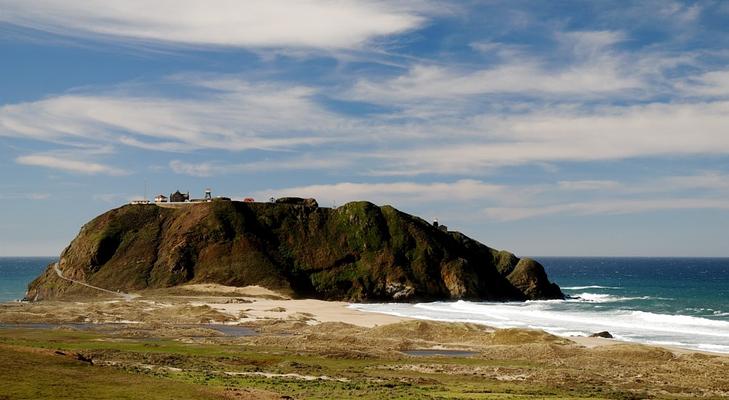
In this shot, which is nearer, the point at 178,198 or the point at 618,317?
the point at 618,317

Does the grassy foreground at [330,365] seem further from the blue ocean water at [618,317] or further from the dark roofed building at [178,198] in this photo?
the dark roofed building at [178,198]

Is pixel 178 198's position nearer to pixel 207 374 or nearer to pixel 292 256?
pixel 292 256

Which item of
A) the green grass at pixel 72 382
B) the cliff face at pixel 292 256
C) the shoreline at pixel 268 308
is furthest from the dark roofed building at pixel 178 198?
the green grass at pixel 72 382

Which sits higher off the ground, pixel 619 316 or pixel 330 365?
pixel 619 316

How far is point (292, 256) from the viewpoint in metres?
143

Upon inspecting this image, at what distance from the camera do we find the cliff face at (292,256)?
13450 centimetres

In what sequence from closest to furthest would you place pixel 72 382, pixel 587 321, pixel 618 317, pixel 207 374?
pixel 72 382 < pixel 207 374 < pixel 587 321 < pixel 618 317

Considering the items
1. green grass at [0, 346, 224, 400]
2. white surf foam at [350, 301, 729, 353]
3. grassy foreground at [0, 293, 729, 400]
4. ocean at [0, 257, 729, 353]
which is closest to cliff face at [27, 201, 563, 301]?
ocean at [0, 257, 729, 353]

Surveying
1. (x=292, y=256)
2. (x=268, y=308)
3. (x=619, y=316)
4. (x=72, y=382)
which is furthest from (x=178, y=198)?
(x=72, y=382)

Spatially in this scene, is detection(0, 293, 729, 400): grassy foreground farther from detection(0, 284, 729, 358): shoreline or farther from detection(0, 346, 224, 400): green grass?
detection(0, 284, 729, 358): shoreline

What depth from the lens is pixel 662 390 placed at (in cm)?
4209

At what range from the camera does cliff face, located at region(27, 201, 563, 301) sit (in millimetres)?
134500

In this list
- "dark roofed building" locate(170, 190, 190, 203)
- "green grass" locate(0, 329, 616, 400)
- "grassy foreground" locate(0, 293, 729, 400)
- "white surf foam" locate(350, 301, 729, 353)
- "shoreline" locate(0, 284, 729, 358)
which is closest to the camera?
"green grass" locate(0, 329, 616, 400)

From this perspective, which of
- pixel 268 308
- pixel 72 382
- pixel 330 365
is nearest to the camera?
pixel 72 382
